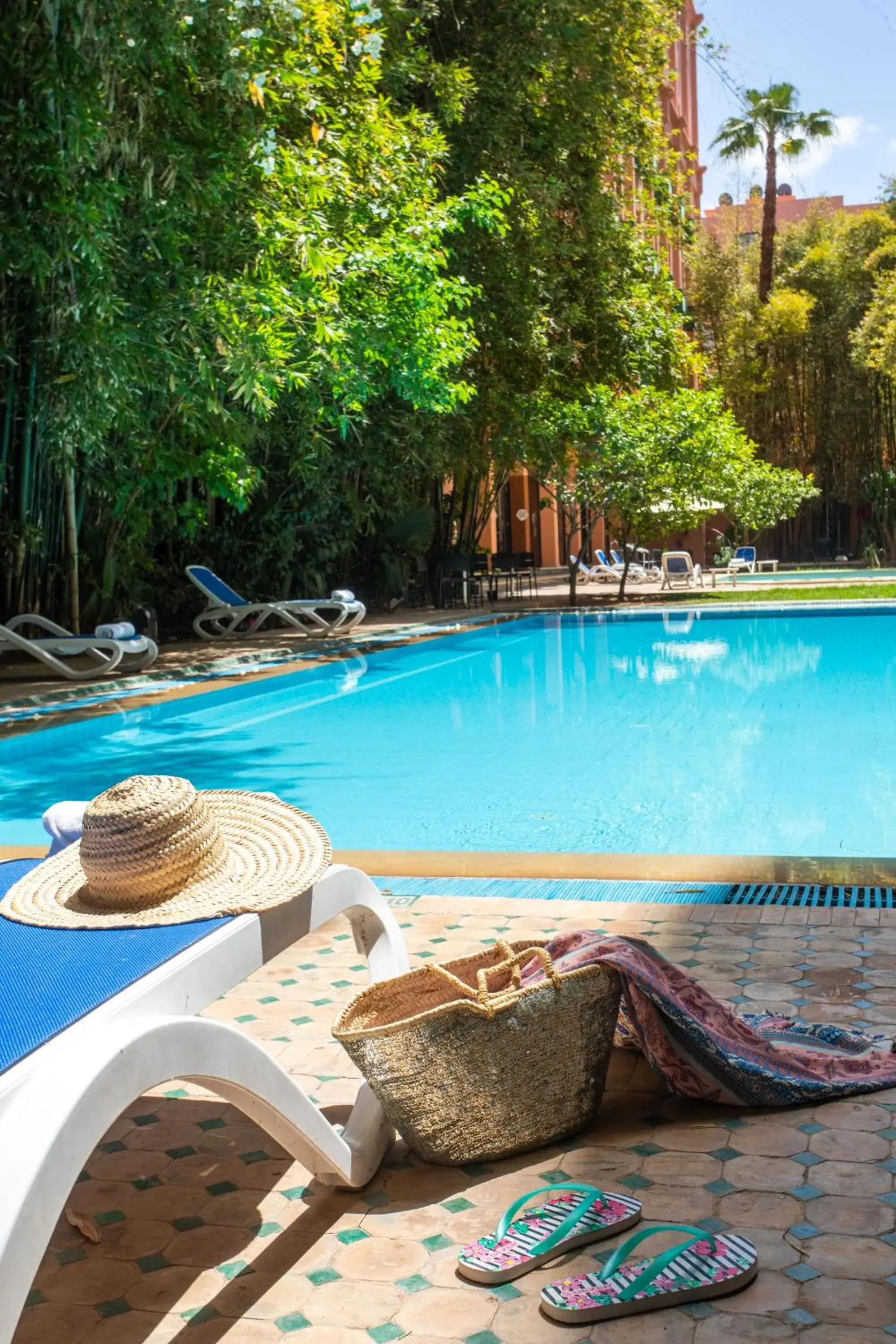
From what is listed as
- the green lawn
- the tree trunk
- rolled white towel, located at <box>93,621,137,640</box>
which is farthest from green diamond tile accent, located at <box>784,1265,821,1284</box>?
the tree trunk

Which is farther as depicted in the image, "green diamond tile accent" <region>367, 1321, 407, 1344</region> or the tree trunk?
the tree trunk

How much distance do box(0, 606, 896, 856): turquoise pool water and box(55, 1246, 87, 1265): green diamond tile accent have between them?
3969 millimetres

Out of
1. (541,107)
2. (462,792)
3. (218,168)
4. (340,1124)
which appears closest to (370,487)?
(541,107)

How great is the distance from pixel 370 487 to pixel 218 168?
30.7ft

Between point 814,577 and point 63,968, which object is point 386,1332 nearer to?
point 63,968

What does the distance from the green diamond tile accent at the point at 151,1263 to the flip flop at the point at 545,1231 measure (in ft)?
1.66

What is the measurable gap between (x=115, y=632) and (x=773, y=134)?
28.6 meters

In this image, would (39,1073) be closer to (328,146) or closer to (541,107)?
(328,146)

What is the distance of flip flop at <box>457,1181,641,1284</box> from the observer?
2.22 meters

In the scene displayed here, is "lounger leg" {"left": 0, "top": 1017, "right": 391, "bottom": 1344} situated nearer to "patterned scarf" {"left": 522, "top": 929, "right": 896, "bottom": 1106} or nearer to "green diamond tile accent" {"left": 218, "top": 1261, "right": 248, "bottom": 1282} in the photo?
"green diamond tile accent" {"left": 218, "top": 1261, "right": 248, "bottom": 1282}

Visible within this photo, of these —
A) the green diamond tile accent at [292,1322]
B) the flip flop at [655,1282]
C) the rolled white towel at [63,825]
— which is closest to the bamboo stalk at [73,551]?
the rolled white towel at [63,825]

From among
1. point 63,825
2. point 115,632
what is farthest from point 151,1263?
point 115,632

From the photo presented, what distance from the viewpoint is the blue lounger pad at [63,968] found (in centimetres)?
198

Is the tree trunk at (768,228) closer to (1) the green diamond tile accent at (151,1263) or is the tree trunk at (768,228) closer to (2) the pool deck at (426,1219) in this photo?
(2) the pool deck at (426,1219)
